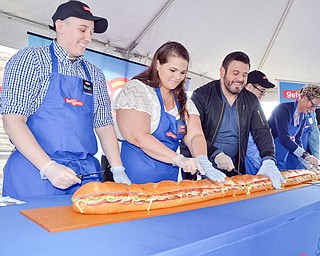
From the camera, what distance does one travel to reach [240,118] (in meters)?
1.94

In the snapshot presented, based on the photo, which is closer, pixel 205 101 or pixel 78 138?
pixel 78 138

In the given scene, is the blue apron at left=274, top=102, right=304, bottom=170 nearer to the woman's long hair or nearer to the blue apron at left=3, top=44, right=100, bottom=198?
the woman's long hair

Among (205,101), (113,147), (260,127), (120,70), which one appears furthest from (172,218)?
(120,70)

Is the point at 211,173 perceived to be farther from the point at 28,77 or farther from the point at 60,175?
the point at 28,77

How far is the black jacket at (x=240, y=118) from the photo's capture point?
1.91 meters

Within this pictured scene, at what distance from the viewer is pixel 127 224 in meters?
0.79

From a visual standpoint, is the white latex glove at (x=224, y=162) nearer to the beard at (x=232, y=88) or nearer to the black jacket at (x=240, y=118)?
the black jacket at (x=240, y=118)

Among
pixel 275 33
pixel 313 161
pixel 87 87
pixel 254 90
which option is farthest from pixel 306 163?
pixel 87 87

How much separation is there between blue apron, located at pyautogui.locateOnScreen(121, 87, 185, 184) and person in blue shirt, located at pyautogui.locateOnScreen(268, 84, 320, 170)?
57.1 inches

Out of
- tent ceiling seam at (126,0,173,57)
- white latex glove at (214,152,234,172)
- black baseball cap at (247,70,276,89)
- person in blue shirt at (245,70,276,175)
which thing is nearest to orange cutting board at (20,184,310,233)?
white latex glove at (214,152,234,172)

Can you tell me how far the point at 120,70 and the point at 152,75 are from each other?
188 cm

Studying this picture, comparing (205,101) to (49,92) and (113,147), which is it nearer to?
(113,147)

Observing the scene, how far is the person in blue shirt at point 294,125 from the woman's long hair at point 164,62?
1.40 metres

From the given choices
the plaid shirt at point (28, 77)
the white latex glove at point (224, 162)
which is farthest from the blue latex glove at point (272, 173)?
the plaid shirt at point (28, 77)
